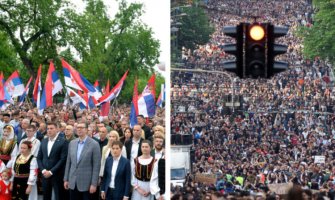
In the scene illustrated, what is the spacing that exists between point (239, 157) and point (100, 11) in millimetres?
29263

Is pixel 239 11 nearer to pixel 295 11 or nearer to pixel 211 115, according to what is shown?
pixel 295 11

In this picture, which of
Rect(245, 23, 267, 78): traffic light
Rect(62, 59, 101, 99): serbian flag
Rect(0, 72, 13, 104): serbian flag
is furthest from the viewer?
Rect(0, 72, 13, 104): serbian flag

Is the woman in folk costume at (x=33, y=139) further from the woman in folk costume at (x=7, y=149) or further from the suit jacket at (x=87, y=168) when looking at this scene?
the suit jacket at (x=87, y=168)

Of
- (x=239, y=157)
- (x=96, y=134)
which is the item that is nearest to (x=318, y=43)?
(x=239, y=157)

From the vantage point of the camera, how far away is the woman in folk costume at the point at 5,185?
522 inches

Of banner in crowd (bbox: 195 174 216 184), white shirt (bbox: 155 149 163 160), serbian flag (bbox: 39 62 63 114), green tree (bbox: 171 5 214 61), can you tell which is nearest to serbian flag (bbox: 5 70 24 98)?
serbian flag (bbox: 39 62 63 114)

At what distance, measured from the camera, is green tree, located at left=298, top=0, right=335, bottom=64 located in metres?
30.4

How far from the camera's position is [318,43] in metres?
30.5

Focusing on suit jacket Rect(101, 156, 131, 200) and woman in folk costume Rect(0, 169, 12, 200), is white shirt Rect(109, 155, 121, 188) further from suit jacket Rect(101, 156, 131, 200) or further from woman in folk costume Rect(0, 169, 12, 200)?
woman in folk costume Rect(0, 169, 12, 200)

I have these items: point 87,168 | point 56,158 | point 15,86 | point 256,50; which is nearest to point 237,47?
point 256,50

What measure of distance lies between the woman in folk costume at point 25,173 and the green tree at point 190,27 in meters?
12.9

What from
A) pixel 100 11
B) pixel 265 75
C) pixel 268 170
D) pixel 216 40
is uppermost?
pixel 100 11

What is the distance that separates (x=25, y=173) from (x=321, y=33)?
19.9 meters

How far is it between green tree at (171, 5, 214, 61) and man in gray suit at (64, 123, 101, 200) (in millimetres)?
13336
